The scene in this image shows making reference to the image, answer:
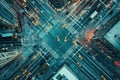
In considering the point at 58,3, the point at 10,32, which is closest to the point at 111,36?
the point at 58,3

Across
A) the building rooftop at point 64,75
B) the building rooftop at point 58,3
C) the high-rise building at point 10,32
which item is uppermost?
the high-rise building at point 10,32

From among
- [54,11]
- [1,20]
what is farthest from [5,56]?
[54,11]

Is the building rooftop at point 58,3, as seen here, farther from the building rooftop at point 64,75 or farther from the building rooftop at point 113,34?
the building rooftop at point 113,34

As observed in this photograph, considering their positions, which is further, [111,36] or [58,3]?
[58,3]

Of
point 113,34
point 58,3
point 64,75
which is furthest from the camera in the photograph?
point 58,3

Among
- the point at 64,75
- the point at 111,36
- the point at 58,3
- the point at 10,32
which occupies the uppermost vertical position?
the point at 10,32

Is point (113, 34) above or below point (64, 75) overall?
below

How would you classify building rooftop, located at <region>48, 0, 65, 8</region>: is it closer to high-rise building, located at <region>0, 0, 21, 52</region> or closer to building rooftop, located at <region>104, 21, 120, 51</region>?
high-rise building, located at <region>0, 0, 21, 52</region>

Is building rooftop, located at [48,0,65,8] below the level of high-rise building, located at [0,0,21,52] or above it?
below

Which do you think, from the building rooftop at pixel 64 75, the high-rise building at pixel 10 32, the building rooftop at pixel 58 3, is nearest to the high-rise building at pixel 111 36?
the building rooftop at pixel 64 75

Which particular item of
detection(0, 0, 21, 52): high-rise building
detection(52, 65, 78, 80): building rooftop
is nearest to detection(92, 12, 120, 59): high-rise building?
detection(52, 65, 78, 80): building rooftop

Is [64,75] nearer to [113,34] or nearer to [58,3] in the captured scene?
[113,34]

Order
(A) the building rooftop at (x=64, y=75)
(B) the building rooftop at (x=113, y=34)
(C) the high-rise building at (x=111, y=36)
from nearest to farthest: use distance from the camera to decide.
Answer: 1. (B) the building rooftop at (x=113, y=34)
2. (C) the high-rise building at (x=111, y=36)
3. (A) the building rooftop at (x=64, y=75)
